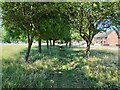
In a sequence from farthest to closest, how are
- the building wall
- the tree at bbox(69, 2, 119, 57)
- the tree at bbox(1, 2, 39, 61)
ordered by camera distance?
the tree at bbox(69, 2, 119, 57), the building wall, the tree at bbox(1, 2, 39, 61)

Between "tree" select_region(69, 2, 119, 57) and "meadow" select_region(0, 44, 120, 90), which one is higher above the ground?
"tree" select_region(69, 2, 119, 57)

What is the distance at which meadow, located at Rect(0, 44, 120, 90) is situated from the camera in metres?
1.95

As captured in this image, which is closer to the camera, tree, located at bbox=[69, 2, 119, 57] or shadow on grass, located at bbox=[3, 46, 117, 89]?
shadow on grass, located at bbox=[3, 46, 117, 89]

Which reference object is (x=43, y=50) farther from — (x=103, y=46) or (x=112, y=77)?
(x=112, y=77)

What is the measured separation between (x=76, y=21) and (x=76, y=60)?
948mm

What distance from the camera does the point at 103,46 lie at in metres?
2.67

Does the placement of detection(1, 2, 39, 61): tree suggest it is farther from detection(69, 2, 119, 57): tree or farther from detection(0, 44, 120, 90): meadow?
detection(69, 2, 119, 57): tree

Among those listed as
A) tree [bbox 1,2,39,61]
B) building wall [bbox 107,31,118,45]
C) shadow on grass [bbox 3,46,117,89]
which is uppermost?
tree [bbox 1,2,39,61]

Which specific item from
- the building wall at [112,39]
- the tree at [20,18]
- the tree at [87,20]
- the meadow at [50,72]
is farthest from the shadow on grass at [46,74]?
the tree at [87,20]

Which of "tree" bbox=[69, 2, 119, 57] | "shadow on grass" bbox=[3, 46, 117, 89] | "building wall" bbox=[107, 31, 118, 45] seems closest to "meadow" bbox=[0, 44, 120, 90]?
"shadow on grass" bbox=[3, 46, 117, 89]

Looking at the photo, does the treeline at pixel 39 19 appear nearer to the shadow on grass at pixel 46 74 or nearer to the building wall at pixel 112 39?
the shadow on grass at pixel 46 74

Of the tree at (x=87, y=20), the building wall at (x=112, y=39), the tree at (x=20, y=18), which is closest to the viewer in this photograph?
the tree at (x=20, y=18)

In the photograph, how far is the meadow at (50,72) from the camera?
1.95 m

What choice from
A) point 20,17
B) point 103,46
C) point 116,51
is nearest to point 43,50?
point 20,17
